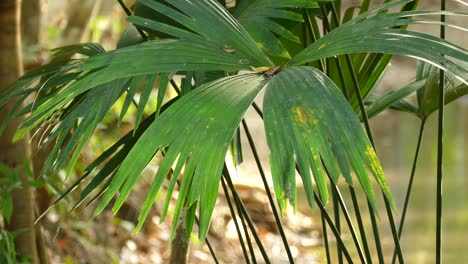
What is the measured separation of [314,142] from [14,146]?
1599 millimetres

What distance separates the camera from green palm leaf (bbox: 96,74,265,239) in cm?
94

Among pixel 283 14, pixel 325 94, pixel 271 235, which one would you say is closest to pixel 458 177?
pixel 271 235

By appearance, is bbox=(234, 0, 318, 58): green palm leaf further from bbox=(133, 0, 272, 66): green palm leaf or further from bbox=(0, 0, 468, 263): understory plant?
bbox=(133, 0, 272, 66): green palm leaf

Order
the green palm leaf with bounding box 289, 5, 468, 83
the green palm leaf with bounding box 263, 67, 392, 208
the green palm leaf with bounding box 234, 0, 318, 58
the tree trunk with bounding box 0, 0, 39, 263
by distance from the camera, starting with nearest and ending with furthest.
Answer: the green palm leaf with bounding box 263, 67, 392, 208, the green palm leaf with bounding box 289, 5, 468, 83, the green palm leaf with bounding box 234, 0, 318, 58, the tree trunk with bounding box 0, 0, 39, 263

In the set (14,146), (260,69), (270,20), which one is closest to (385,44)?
(260,69)

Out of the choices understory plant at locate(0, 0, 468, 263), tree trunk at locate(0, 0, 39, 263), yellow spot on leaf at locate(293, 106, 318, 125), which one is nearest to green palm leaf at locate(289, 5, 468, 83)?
understory plant at locate(0, 0, 468, 263)

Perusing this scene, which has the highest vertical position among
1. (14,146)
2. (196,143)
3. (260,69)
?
(260,69)

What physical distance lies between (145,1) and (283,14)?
0.73 feet

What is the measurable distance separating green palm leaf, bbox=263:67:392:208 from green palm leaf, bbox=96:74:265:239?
0.15 feet

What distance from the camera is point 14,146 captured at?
94.3 inches

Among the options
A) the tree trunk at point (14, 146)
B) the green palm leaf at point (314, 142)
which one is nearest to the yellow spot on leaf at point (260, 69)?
the green palm leaf at point (314, 142)

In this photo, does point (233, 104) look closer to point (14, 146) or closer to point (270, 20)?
point (270, 20)

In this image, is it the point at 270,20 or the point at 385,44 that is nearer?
the point at 385,44

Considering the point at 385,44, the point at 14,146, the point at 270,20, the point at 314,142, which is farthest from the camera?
the point at 14,146
